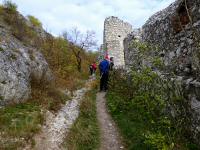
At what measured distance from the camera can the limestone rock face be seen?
11.4m

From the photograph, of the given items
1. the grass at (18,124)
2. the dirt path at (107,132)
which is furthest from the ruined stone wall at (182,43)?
the grass at (18,124)

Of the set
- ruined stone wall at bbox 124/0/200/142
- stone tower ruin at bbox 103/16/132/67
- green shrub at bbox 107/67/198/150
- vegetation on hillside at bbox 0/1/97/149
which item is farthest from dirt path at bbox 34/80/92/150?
stone tower ruin at bbox 103/16/132/67

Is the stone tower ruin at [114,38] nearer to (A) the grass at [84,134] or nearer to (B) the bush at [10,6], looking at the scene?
(B) the bush at [10,6]

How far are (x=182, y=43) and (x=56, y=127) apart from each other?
15.7ft

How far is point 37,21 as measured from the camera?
34.6 metres

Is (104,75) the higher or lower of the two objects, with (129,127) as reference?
higher

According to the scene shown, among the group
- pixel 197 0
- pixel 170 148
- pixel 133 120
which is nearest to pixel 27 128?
pixel 133 120

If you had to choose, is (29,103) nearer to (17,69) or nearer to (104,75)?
(17,69)

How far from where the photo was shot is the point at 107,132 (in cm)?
1006

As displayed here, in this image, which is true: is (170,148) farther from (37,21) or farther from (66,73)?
(37,21)

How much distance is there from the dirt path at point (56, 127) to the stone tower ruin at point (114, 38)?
1474cm

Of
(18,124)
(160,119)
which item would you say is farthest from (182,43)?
(18,124)

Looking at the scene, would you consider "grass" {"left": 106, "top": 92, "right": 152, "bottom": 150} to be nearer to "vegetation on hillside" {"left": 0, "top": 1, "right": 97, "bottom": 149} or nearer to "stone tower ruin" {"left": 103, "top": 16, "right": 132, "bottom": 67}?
"vegetation on hillside" {"left": 0, "top": 1, "right": 97, "bottom": 149}

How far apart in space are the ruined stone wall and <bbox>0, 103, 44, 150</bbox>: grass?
397 centimetres
